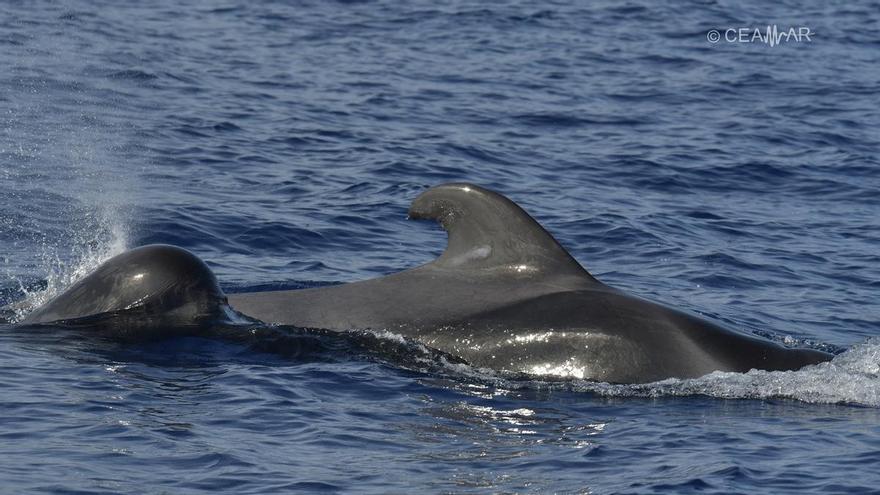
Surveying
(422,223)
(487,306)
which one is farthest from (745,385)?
(422,223)

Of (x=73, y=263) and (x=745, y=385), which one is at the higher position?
(x=745, y=385)

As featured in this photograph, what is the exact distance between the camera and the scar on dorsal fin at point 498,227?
1283 cm

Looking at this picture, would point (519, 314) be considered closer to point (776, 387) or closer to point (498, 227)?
point (498, 227)

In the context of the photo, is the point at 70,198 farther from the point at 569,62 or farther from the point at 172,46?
the point at 569,62

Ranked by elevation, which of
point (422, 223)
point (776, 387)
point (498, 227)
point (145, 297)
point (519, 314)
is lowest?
point (422, 223)

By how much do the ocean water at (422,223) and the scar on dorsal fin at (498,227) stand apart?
1086 millimetres

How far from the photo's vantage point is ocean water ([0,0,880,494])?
34.3 ft

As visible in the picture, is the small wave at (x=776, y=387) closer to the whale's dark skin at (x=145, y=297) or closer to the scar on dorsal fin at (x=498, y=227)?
the scar on dorsal fin at (x=498, y=227)

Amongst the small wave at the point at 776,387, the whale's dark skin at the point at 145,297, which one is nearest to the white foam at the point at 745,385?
the small wave at the point at 776,387

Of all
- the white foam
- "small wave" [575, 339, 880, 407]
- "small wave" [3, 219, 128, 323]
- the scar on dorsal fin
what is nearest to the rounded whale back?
"small wave" [3, 219, 128, 323]

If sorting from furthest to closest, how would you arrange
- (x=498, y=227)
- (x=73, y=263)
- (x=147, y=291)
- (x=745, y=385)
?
1. (x=73, y=263)
2. (x=147, y=291)
3. (x=498, y=227)
4. (x=745, y=385)

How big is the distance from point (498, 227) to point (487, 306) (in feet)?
2.29

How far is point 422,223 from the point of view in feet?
67.8

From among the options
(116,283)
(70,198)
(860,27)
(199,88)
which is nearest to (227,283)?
(116,283)
